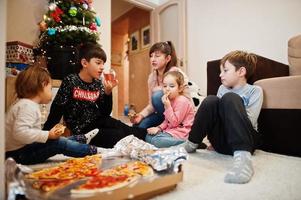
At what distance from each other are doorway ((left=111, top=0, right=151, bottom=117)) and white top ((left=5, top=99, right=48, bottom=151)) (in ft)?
9.60

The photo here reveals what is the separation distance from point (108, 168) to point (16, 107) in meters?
0.47

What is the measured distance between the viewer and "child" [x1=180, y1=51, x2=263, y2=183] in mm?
813

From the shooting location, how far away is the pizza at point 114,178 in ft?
1.63

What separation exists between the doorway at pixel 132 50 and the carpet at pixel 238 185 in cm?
288

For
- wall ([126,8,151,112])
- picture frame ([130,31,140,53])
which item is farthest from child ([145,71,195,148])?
picture frame ([130,31,140,53])

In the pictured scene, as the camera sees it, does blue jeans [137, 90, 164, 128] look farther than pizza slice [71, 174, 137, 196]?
Yes

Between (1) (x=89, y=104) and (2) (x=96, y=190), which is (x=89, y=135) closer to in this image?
(1) (x=89, y=104)

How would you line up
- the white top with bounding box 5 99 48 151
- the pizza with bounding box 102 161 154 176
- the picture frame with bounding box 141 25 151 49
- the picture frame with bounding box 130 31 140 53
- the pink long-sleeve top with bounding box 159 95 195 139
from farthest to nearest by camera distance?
the picture frame with bounding box 130 31 140 53
the picture frame with bounding box 141 25 151 49
the pink long-sleeve top with bounding box 159 95 195 139
the white top with bounding box 5 99 48 151
the pizza with bounding box 102 161 154 176

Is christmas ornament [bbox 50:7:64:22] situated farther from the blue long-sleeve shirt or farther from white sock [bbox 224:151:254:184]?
white sock [bbox 224:151:254:184]

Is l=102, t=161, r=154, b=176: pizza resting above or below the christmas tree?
Answer: below

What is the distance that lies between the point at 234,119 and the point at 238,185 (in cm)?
27

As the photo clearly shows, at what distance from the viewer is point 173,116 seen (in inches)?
50.4

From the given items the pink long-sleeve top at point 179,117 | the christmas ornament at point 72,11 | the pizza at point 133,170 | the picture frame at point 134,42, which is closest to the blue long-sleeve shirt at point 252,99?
the pink long-sleeve top at point 179,117

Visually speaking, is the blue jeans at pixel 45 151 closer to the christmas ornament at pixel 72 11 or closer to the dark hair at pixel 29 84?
the dark hair at pixel 29 84
